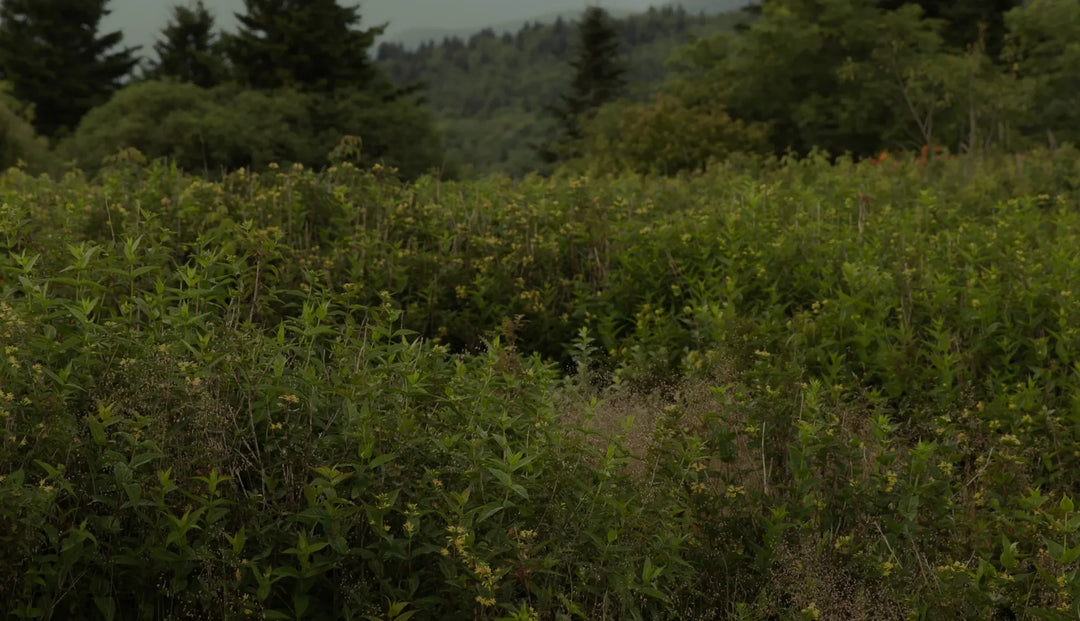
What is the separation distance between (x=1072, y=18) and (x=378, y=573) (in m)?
25.8

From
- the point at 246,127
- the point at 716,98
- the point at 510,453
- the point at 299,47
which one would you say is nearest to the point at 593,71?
the point at 299,47

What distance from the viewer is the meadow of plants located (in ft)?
9.93

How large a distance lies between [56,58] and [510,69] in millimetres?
62693

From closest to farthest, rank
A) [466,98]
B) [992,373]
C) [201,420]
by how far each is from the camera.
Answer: [201,420]
[992,373]
[466,98]

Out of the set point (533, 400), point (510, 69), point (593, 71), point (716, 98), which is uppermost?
point (510, 69)

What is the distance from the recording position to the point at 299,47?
28531 millimetres

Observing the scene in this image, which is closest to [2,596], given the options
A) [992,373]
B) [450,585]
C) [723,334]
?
[450,585]

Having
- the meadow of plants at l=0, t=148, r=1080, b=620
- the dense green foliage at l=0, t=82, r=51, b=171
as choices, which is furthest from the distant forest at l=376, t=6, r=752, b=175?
the meadow of plants at l=0, t=148, r=1080, b=620

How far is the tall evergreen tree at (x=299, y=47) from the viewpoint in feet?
91.8

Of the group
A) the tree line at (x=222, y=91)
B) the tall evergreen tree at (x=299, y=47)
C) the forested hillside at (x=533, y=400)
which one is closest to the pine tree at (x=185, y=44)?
the tree line at (x=222, y=91)

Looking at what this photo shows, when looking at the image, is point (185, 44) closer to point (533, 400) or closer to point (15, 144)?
point (15, 144)

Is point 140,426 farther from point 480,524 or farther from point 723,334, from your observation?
point 723,334

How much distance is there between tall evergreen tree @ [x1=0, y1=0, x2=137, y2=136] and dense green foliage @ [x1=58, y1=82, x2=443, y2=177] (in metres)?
11.3

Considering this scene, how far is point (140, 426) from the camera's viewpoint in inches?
121
